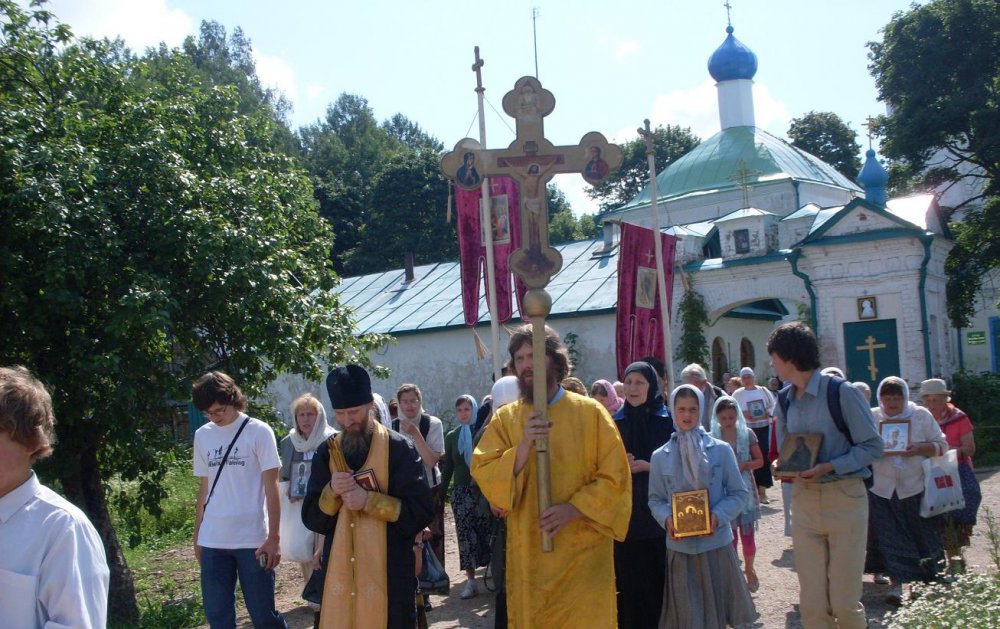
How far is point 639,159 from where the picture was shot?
51.1 m

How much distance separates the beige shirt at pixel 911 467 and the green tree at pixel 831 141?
41.6 m

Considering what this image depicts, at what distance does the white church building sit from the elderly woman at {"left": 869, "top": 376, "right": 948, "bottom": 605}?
7.99 meters

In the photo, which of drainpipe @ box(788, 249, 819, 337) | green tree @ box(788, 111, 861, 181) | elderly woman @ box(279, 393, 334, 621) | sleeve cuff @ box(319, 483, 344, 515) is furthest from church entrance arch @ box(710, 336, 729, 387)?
green tree @ box(788, 111, 861, 181)

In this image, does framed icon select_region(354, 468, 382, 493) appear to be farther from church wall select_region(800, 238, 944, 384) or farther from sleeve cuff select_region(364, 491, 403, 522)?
church wall select_region(800, 238, 944, 384)

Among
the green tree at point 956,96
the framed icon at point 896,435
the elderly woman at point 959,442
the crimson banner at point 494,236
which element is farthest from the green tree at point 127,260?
the green tree at point 956,96

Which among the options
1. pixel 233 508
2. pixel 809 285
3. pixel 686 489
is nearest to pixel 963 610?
pixel 686 489

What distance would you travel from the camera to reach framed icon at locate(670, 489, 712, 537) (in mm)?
5730

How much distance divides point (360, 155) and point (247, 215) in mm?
43911

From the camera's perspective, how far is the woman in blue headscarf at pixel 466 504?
8.75 meters

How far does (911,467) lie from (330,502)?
476 cm

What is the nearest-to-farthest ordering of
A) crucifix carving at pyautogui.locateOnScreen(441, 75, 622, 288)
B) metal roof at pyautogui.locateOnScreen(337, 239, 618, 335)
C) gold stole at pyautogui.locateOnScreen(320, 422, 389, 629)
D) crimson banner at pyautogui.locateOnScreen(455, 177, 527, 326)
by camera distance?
gold stole at pyautogui.locateOnScreen(320, 422, 389, 629) < crucifix carving at pyautogui.locateOnScreen(441, 75, 622, 288) < crimson banner at pyautogui.locateOnScreen(455, 177, 527, 326) < metal roof at pyautogui.locateOnScreen(337, 239, 618, 335)

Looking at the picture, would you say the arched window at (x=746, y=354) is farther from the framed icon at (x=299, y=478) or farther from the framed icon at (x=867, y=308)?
the framed icon at (x=299, y=478)

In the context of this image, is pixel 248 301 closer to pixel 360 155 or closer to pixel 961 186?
pixel 961 186

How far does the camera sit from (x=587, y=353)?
22047 mm
